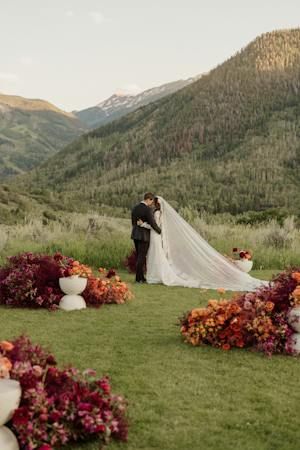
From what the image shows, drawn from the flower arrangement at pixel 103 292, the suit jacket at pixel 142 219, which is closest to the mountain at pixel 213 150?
the suit jacket at pixel 142 219

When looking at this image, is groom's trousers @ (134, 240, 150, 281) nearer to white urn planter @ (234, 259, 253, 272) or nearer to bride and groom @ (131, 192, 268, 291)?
bride and groom @ (131, 192, 268, 291)

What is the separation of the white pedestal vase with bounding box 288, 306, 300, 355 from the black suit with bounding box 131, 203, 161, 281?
27.1ft

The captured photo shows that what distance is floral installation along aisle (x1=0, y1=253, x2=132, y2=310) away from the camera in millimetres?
12992

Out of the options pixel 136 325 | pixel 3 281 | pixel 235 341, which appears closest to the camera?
pixel 235 341

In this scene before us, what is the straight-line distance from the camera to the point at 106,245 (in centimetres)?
2114

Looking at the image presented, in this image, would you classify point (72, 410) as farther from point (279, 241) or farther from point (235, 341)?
point (279, 241)

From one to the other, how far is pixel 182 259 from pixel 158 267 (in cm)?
76

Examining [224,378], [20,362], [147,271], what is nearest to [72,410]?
[20,362]

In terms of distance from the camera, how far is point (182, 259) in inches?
697

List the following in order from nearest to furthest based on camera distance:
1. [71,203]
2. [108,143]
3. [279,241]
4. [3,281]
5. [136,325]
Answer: [136,325] < [3,281] < [279,241] < [71,203] < [108,143]

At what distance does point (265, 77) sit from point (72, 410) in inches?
3639

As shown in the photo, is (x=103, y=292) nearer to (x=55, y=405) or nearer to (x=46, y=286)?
(x=46, y=286)

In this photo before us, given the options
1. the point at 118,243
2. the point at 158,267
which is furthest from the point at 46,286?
the point at 118,243

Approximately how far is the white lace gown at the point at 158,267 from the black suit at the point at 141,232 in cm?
20
